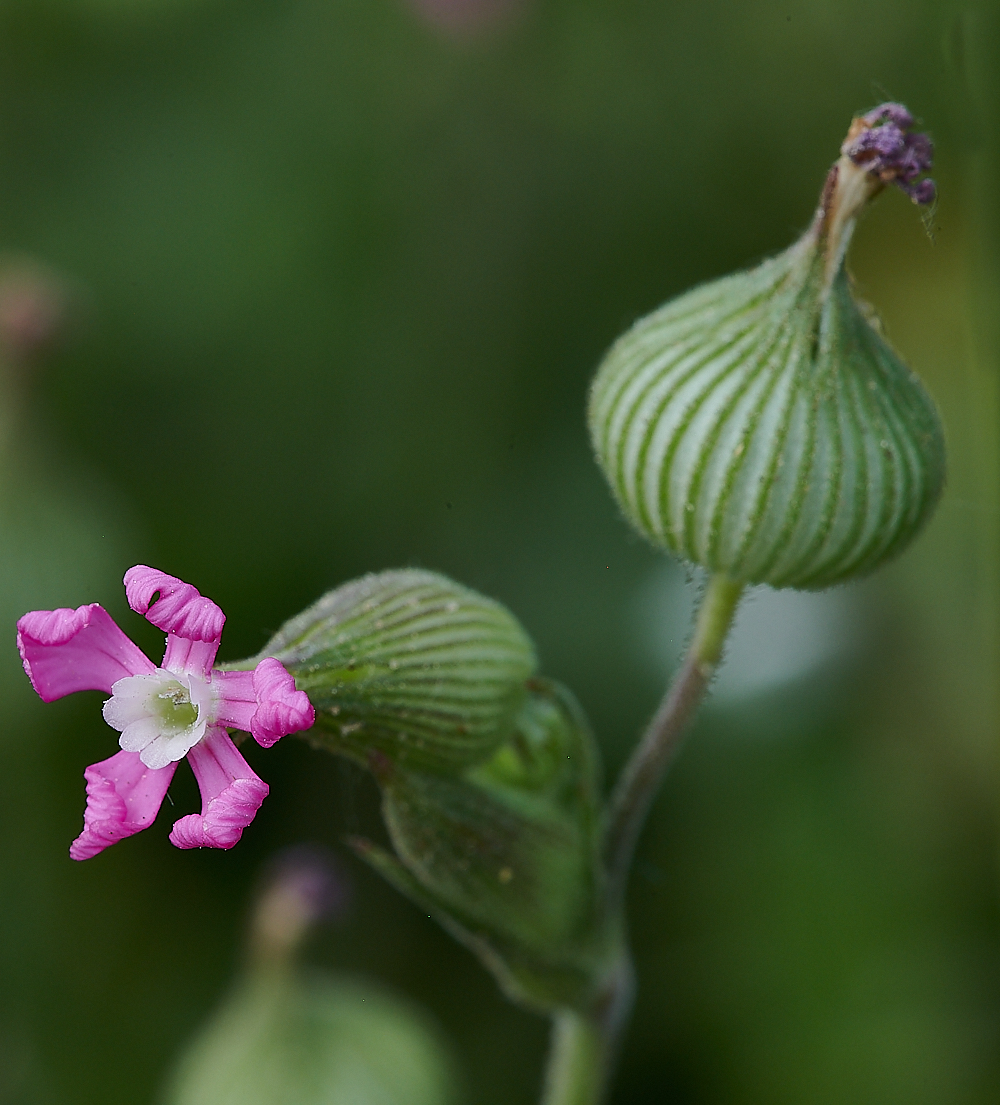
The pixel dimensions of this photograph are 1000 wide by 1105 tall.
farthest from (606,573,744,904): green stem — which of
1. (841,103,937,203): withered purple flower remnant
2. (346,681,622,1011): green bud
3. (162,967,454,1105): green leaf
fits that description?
(162,967,454,1105): green leaf

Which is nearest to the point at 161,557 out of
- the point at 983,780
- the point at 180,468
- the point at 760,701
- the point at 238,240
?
the point at 180,468

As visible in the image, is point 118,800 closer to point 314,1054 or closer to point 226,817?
point 226,817

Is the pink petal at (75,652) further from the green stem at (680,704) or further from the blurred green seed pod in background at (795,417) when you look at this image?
the green stem at (680,704)

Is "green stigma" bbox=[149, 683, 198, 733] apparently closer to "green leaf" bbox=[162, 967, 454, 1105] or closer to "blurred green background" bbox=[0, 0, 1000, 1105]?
"green leaf" bbox=[162, 967, 454, 1105]

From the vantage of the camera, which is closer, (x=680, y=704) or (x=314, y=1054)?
(x=680, y=704)

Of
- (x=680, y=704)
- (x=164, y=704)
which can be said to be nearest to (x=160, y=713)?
(x=164, y=704)

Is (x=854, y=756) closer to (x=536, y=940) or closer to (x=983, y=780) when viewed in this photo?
(x=983, y=780)
